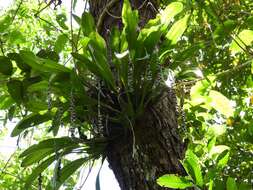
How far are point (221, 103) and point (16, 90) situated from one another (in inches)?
28.4

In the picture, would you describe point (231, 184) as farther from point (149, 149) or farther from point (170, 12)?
point (170, 12)

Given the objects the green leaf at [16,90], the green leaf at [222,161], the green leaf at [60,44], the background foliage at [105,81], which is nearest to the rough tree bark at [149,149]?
the background foliage at [105,81]

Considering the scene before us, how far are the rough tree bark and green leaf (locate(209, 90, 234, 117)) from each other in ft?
0.70

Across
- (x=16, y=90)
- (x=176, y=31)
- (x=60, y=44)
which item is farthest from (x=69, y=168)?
(x=176, y=31)

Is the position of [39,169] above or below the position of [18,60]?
below

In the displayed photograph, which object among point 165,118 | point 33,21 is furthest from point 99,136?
point 33,21

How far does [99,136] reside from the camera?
4.45 ft

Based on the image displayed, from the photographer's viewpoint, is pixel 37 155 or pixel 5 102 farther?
pixel 5 102

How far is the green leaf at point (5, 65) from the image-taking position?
148cm

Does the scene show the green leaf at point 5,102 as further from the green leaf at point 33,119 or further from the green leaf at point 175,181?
the green leaf at point 175,181

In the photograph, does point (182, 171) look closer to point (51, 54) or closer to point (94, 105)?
point (94, 105)

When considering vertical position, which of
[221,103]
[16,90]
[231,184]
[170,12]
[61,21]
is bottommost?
[231,184]

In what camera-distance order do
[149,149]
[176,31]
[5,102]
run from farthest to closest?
[5,102] → [176,31] → [149,149]

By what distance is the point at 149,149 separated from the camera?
4.30 feet
